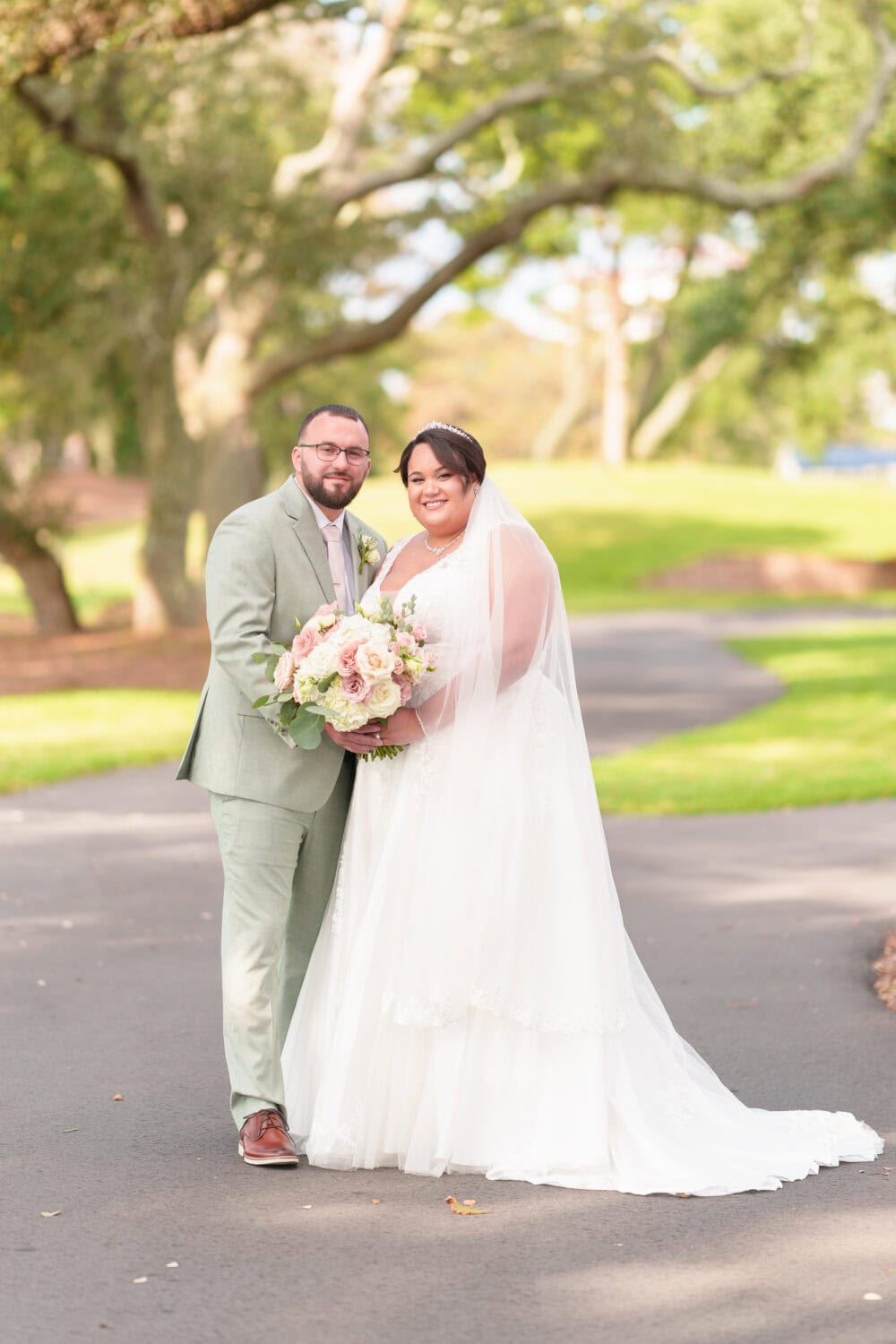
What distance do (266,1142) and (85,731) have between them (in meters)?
12.1

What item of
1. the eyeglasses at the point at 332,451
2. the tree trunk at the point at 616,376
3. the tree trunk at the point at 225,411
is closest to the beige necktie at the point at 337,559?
the eyeglasses at the point at 332,451

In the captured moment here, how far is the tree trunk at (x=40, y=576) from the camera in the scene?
25.8 m

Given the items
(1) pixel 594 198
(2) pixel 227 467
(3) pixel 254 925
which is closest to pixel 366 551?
(3) pixel 254 925

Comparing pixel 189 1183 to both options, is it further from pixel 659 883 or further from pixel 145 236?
pixel 145 236

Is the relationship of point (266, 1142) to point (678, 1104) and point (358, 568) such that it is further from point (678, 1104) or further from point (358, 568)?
point (358, 568)

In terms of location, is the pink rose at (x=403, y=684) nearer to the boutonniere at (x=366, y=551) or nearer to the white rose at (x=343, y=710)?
the white rose at (x=343, y=710)

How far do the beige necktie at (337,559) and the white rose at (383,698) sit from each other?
2.00 feet

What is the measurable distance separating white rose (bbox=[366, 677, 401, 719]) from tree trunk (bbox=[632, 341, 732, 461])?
55200 mm

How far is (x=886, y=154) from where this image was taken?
31188mm

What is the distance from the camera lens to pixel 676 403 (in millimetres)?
64625

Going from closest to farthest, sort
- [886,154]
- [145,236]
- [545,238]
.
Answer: [145,236]
[545,238]
[886,154]

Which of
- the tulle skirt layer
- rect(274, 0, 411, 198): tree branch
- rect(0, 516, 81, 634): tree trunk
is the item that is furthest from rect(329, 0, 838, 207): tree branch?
the tulle skirt layer

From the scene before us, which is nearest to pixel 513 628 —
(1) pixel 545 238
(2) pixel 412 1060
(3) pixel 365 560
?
(3) pixel 365 560

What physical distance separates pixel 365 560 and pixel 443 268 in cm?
1994
